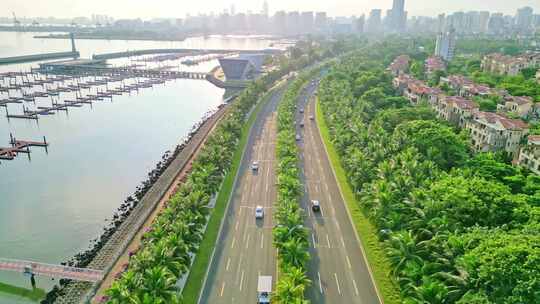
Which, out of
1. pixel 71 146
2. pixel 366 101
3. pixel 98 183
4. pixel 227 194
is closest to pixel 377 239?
pixel 227 194

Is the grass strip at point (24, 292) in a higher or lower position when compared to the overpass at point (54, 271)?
lower

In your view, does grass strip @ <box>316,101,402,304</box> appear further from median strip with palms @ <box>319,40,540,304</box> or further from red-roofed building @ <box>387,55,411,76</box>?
red-roofed building @ <box>387,55,411,76</box>

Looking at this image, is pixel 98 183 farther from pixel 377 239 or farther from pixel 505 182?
pixel 505 182

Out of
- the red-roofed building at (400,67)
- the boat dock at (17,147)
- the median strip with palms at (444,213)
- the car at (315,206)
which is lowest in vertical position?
the car at (315,206)

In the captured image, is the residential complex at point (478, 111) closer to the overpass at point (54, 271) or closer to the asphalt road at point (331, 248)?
the asphalt road at point (331, 248)

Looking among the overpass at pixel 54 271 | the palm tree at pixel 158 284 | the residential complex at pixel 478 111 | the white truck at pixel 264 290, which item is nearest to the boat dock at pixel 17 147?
the overpass at pixel 54 271

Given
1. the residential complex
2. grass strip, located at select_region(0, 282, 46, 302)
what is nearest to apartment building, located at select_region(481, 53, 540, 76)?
the residential complex

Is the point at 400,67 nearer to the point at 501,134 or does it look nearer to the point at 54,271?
the point at 501,134
